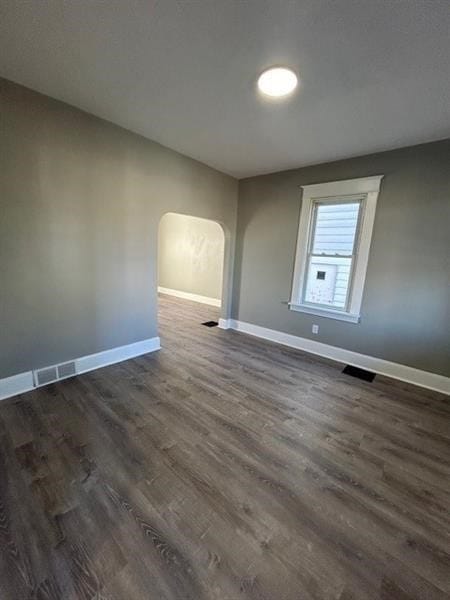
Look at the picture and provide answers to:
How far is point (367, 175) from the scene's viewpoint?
10.0ft

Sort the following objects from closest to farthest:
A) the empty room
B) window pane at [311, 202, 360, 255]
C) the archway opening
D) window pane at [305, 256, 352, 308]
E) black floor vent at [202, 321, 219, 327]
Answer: the empty room
window pane at [311, 202, 360, 255]
window pane at [305, 256, 352, 308]
black floor vent at [202, 321, 219, 327]
the archway opening

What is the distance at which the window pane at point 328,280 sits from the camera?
3.41 m

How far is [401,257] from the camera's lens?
2914 mm

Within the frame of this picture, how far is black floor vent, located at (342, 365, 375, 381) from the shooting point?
305cm

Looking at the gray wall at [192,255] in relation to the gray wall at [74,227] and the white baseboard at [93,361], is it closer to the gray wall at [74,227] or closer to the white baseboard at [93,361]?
the gray wall at [74,227]

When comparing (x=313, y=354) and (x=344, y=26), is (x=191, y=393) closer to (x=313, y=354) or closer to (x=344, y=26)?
(x=313, y=354)

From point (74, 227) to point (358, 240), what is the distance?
10.6 feet

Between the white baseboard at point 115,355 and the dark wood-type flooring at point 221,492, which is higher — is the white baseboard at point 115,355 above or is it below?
above

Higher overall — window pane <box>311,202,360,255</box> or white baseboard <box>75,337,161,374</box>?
window pane <box>311,202,360,255</box>

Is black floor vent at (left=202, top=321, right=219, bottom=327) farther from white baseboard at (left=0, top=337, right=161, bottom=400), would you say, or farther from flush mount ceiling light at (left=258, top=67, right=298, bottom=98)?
flush mount ceiling light at (left=258, top=67, right=298, bottom=98)

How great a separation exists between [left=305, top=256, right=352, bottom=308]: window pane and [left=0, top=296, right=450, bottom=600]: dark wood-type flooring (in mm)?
1280

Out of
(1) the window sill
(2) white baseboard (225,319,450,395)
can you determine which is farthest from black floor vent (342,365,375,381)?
(1) the window sill

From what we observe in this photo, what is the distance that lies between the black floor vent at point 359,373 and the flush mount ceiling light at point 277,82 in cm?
294

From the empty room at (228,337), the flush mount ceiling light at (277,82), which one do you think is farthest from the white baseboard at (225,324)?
the flush mount ceiling light at (277,82)
